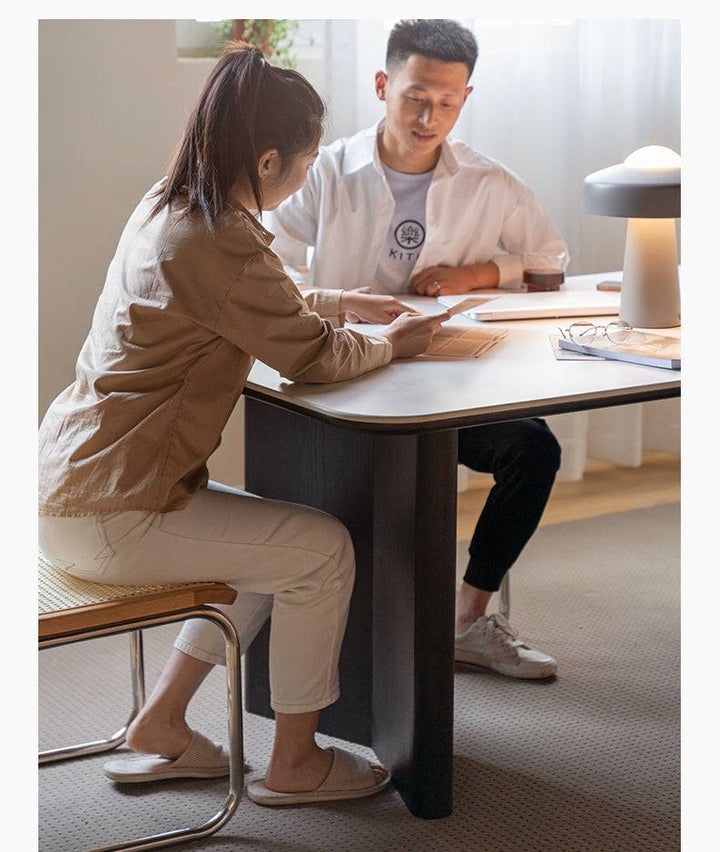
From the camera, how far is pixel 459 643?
2.32 m

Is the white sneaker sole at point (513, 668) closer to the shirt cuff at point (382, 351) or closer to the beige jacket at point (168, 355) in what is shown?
the shirt cuff at point (382, 351)

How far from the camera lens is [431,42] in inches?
87.3

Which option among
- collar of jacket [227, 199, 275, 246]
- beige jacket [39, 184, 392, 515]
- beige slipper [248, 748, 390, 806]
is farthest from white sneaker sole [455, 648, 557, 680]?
collar of jacket [227, 199, 275, 246]

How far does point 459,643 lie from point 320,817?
609mm

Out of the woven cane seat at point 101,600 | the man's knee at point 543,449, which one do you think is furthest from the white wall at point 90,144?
the woven cane seat at point 101,600

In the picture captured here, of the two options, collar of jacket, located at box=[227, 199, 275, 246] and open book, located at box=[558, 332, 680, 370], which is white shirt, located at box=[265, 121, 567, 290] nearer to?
open book, located at box=[558, 332, 680, 370]

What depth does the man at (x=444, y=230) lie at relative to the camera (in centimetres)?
222

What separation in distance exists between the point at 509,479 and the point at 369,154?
68 cm

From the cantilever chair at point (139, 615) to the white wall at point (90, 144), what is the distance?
1.18m

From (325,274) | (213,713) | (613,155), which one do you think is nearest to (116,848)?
(213,713)

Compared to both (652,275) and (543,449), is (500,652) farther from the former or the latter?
(652,275)

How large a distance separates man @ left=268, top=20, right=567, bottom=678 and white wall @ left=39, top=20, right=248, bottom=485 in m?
0.54

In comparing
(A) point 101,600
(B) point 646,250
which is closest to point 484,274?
(B) point 646,250
